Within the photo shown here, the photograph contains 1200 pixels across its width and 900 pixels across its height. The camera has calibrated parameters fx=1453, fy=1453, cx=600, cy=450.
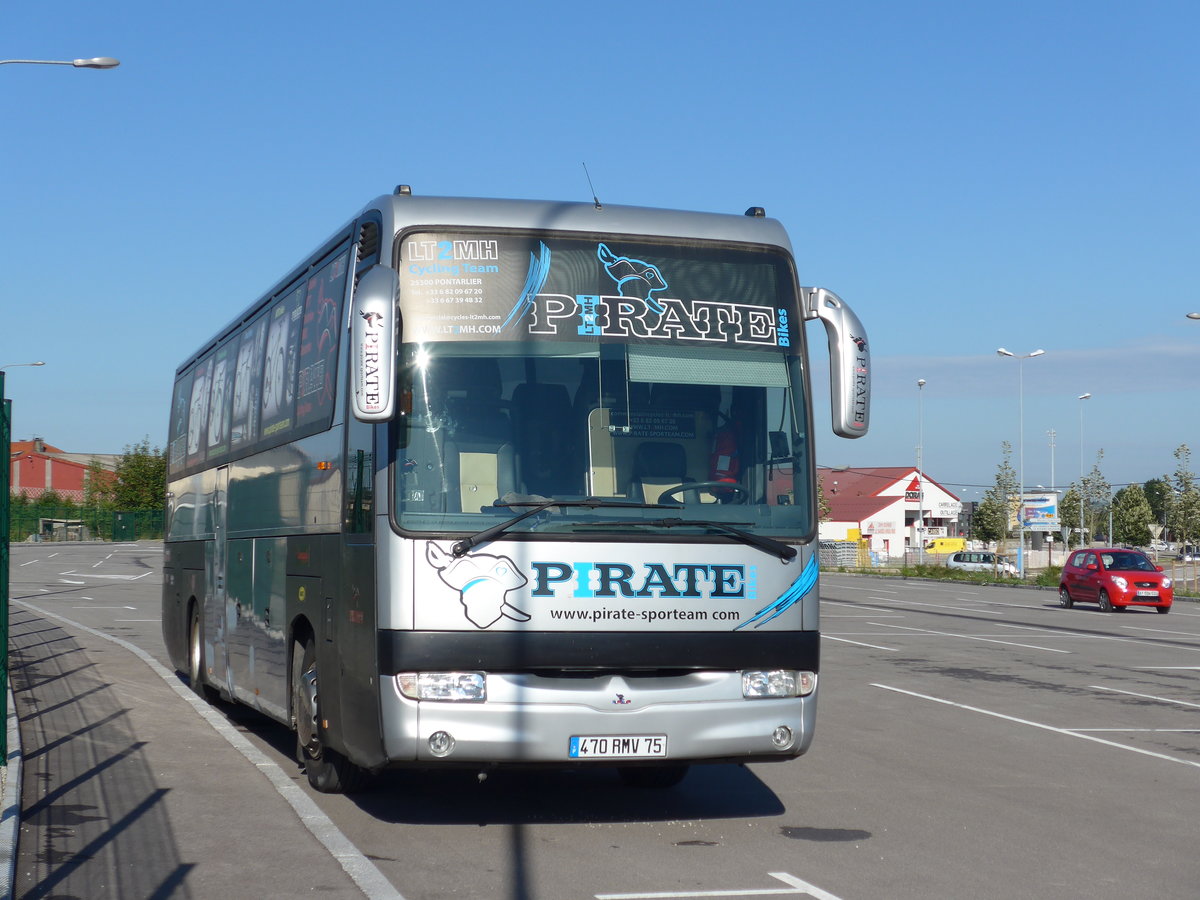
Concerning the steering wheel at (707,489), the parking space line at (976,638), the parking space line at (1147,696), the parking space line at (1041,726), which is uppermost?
the steering wheel at (707,489)

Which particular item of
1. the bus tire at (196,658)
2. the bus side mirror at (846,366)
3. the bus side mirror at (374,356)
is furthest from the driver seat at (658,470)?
the bus tire at (196,658)

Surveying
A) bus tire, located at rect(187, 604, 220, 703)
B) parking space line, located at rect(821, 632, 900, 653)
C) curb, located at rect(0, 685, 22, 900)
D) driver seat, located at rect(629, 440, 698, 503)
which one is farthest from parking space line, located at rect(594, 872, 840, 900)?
parking space line, located at rect(821, 632, 900, 653)

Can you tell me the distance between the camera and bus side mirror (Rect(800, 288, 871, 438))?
7.56 m

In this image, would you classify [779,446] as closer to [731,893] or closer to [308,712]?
[731,893]

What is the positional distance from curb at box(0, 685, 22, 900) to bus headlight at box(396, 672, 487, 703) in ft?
6.23

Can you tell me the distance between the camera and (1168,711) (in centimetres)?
1462

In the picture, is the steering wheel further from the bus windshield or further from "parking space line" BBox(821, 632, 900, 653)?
"parking space line" BBox(821, 632, 900, 653)

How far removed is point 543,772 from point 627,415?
344 cm

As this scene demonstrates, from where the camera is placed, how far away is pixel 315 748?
8.88 m

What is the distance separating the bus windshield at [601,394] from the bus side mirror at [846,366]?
0.22 meters

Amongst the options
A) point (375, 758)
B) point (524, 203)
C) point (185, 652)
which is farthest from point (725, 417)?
point (185, 652)

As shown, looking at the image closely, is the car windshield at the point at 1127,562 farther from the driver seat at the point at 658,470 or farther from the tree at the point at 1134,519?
the tree at the point at 1134,519

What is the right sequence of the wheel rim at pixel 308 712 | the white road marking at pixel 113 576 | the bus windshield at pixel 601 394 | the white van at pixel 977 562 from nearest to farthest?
the bus windshield at pixel 601 394
the wheel rim at pixel 308 712
the white road marking at pixel 113 576
the white van at pixel 977 562

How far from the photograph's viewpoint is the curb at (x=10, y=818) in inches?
249
